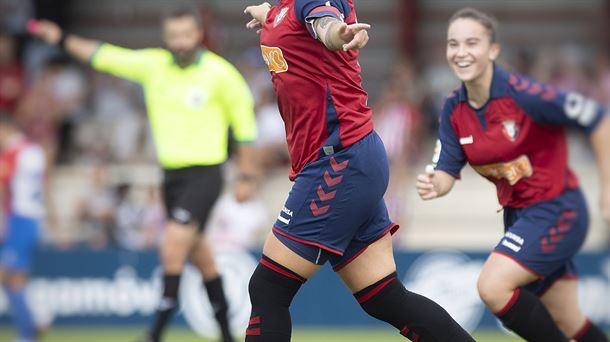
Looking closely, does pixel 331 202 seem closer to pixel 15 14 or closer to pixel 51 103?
pixel 51 103

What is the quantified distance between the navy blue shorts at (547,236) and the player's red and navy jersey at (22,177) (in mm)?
5617

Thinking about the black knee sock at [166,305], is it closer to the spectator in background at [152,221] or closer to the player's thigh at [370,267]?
the player's thigh at [370,267]

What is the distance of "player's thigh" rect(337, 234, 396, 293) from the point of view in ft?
18.3

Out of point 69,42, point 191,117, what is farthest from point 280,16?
point 69,42

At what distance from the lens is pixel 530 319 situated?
20.3 feet

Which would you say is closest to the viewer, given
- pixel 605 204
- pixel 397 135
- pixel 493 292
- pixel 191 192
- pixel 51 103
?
pixel 605 204

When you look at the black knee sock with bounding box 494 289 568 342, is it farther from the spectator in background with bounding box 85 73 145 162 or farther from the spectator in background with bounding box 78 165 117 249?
the spectator in background with bounding box 85 73 145 162

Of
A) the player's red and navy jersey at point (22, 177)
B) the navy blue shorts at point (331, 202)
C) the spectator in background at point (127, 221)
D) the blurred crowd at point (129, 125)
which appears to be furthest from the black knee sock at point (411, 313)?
the spectator in background at point (127, 221)

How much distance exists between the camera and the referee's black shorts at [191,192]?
27.8ft

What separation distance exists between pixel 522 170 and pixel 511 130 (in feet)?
0.76

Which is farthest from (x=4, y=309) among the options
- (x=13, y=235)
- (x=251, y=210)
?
(x=251, y=210)

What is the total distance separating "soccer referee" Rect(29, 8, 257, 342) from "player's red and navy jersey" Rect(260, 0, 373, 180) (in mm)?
3118

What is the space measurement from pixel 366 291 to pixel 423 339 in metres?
0.35

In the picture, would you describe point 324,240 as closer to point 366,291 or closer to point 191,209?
point 366,291
